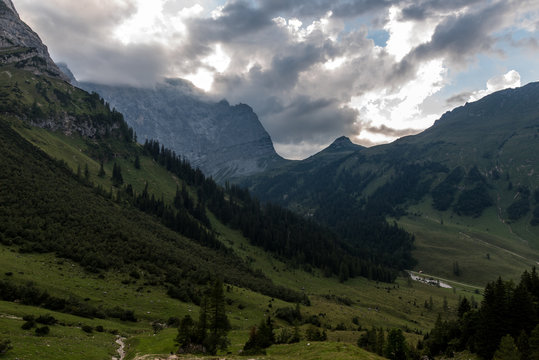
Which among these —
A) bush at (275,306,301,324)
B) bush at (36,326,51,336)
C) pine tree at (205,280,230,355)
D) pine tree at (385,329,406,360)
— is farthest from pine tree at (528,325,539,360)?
bush at (275,306,301,324)

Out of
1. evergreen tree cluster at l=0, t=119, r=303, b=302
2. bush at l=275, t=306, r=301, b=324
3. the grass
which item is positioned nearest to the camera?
the grass

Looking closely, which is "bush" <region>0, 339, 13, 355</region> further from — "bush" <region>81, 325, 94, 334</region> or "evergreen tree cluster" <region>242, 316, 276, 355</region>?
"evergreen tree cluster" <region>242, 316, 276, 355</region>

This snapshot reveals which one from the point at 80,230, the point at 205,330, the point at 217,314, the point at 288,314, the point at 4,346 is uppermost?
the point at 80,230

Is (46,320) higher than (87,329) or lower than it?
higher

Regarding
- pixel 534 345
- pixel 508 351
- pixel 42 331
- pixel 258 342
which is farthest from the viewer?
pixel 258 342

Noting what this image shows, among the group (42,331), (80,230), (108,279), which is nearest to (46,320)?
(42,331)

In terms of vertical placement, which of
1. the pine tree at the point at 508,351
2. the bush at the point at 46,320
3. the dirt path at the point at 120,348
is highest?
the pine tree at the point at 508,351

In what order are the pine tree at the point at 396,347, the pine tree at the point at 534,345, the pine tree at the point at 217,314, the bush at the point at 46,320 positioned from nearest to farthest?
the pine tree at the point at 534,345 < the bush at the point at 46,320 < the pine tree at the point at 217,314 < the pine tree at the point at 396,347

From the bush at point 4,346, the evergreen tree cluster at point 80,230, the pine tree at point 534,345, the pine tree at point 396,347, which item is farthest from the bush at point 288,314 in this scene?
the bush at point 4,346

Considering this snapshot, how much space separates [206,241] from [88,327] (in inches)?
4652

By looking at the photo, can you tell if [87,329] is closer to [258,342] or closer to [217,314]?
[217,314]

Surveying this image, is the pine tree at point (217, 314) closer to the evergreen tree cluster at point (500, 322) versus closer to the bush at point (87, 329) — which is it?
the bush at point (87, 329)

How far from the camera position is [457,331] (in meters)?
53.8

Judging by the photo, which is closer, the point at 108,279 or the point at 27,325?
the point at 27,325
